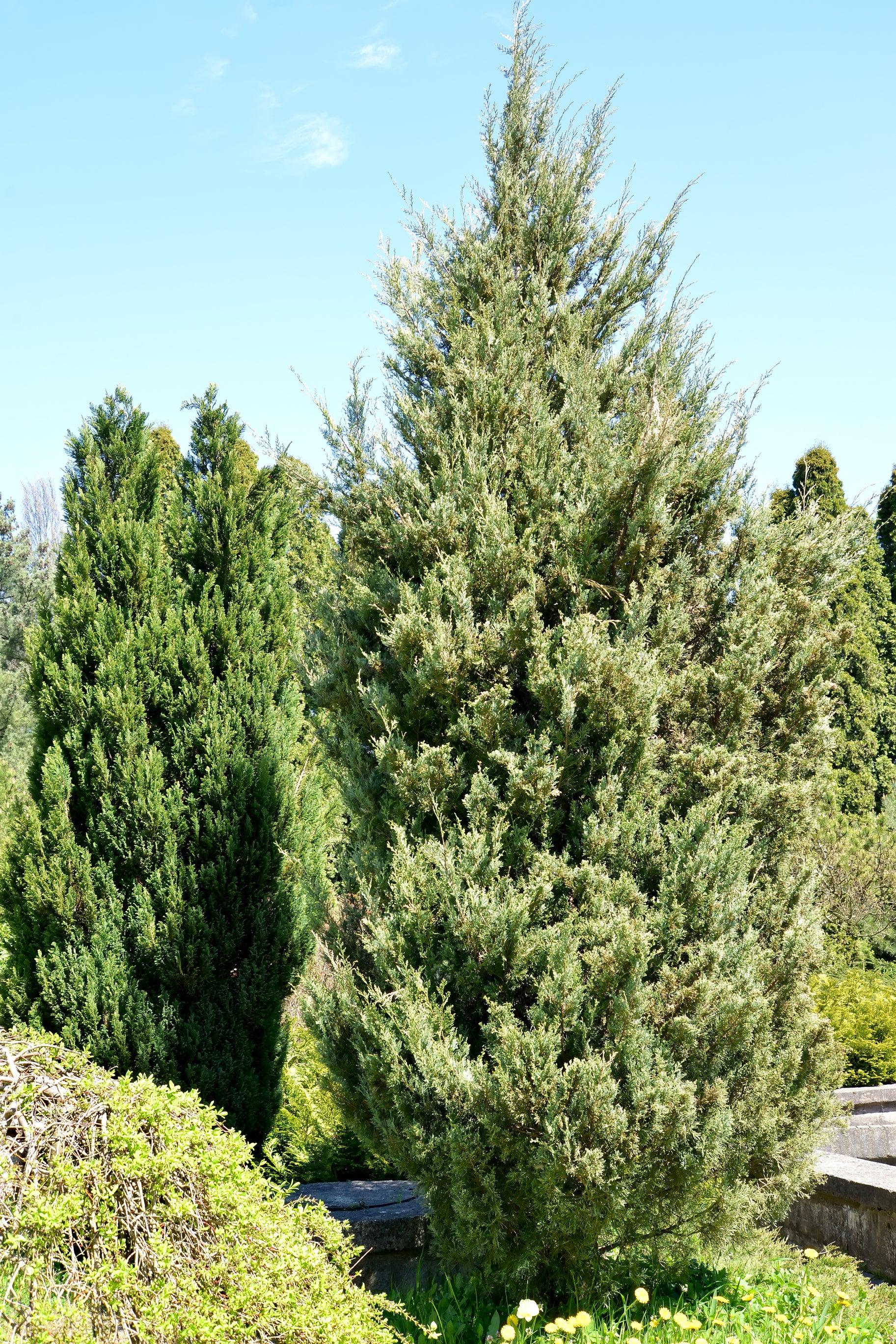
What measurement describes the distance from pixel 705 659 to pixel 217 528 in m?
2.96

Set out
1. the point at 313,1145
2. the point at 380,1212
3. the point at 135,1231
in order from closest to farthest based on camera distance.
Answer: the point at 135,1231 < the point at 380,1212 < the point at 313,1145

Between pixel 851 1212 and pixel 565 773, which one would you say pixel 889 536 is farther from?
pixel 565 773

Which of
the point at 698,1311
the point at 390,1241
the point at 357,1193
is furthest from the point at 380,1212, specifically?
the point at 698,1311

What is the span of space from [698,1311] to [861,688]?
42.3 feet

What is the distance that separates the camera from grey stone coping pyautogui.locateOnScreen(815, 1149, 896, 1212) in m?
4.98

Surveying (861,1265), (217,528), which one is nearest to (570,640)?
(217,528)

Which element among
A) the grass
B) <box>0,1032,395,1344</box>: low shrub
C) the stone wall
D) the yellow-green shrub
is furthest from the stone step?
the stone wall

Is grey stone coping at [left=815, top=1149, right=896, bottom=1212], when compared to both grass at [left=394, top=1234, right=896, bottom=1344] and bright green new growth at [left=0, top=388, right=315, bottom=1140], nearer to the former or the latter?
grass at [left=394, top=1234, right=896, bottom=1344]

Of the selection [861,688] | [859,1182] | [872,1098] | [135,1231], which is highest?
[861,688]

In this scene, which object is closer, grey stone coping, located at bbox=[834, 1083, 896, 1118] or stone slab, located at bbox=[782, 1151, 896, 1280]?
stone slab, located at bbox=[782, 1151, 896, 1280]

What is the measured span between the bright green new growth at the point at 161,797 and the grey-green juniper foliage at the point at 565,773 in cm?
99

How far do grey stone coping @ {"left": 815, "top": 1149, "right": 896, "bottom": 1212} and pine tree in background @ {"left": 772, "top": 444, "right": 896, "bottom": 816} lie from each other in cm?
784

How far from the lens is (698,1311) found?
147 inches

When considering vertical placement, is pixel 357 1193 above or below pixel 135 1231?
below
